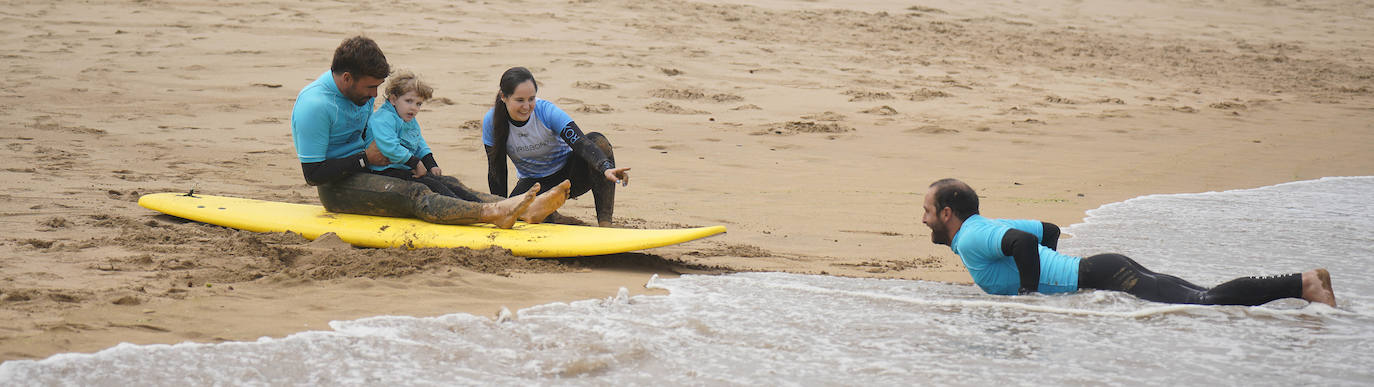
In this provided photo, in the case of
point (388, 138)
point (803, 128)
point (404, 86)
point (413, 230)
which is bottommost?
point (413, 230)

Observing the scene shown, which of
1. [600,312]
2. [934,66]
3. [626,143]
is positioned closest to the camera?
[600,312]

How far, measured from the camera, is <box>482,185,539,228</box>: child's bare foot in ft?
14.2

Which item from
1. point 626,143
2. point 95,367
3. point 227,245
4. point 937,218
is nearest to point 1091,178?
point 626,143

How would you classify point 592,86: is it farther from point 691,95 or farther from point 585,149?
point 585,149

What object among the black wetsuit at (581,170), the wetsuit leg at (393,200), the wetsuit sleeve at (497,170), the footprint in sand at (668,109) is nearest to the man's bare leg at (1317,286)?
the black wetsuit at (581,170)

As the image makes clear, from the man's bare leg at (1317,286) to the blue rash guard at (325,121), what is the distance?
3648mm

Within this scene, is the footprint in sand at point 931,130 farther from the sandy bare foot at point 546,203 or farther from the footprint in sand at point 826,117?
the sandy bare foot at point 546,203

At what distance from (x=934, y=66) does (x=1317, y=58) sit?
5990 mm

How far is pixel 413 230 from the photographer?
174 inches

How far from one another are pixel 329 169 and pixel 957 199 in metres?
2.56

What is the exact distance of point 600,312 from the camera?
3488mm

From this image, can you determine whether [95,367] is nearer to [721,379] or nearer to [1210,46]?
[721,379]

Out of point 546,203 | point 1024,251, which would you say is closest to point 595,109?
point 546,203

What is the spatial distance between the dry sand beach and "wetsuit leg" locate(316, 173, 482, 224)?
33 cm
